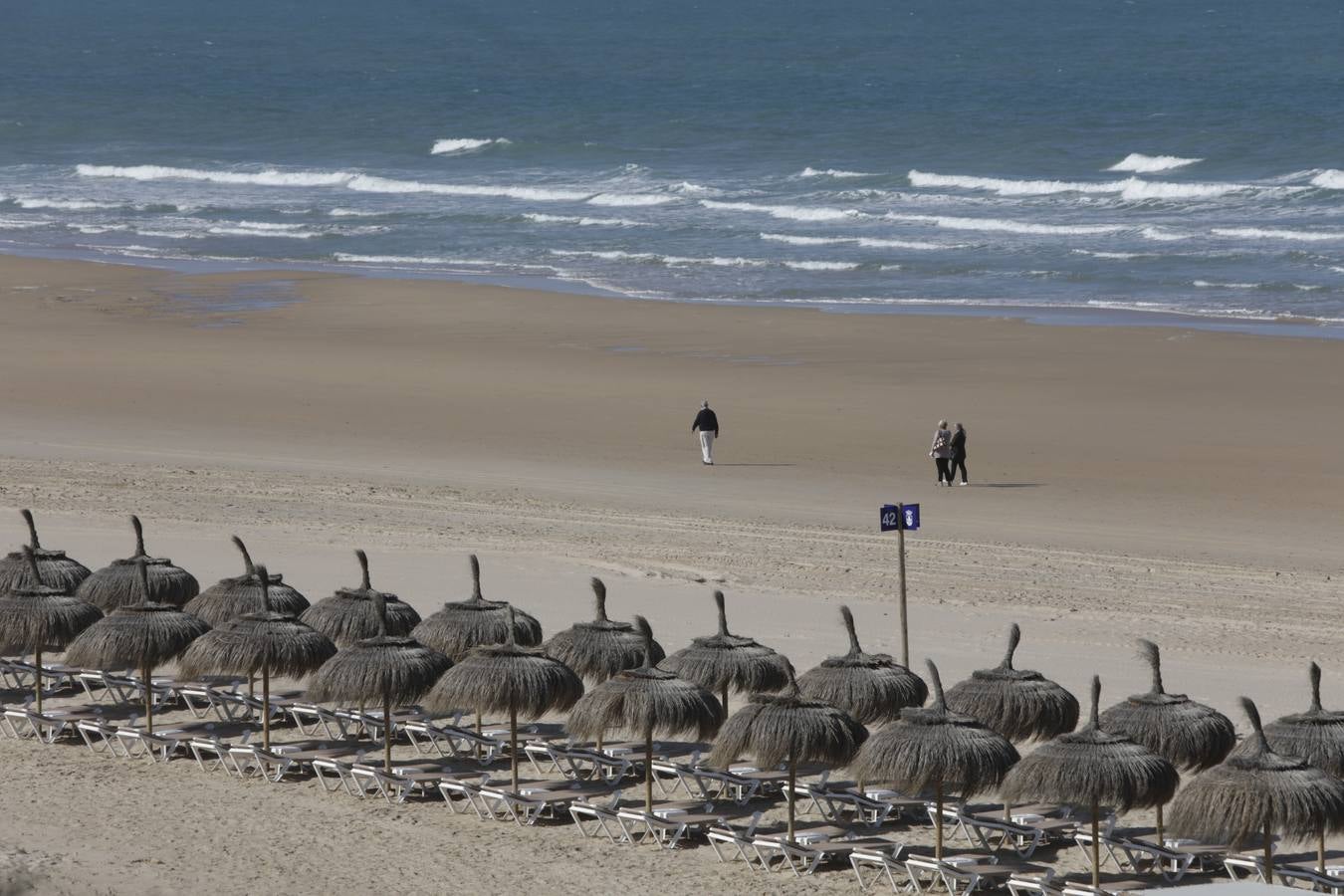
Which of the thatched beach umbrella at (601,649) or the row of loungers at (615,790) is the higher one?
the thatched beach umbrella at (601,649)

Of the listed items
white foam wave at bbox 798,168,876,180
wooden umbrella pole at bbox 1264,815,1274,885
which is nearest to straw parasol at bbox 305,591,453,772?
wooden umbrella pole at bbox 1264,815,1274,885

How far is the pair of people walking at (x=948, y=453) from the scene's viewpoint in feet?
81.9

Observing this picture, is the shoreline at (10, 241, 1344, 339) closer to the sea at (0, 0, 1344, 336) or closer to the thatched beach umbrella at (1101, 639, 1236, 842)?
the sea at (0, 0, 1344, 336)

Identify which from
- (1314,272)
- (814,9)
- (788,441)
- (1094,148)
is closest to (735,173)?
(1094,148)

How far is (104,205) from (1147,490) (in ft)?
145

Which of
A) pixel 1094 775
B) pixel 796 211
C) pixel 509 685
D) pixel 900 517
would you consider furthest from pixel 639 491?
pixel 796 211

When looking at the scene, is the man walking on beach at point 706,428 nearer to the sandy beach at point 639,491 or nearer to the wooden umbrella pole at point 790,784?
the sandy beach at point 639,491

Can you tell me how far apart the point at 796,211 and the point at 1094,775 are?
44889 mm

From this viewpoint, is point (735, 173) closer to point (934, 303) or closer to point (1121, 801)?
point (934, 303)

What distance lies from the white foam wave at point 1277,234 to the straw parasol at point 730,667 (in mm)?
35151

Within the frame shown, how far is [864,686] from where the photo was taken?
48.8ft

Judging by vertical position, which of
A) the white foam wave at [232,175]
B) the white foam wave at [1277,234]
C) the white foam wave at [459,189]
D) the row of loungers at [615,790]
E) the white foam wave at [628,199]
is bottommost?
the row of loungers at [615,790]

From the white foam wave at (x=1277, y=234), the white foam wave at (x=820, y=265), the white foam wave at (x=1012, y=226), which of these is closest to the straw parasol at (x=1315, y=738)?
the white foam wave at (x=820, y=265)

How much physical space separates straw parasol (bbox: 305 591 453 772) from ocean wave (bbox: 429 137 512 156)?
6552 centimetres
